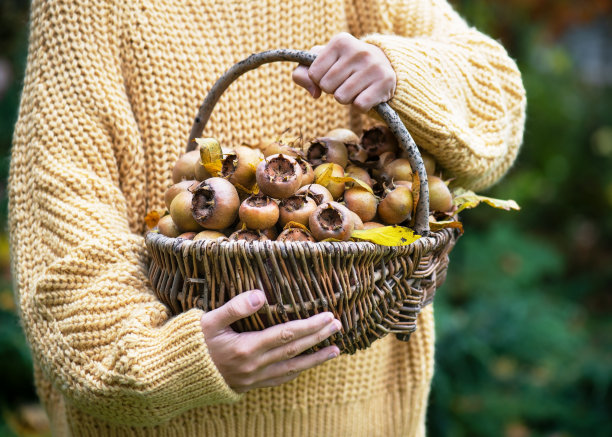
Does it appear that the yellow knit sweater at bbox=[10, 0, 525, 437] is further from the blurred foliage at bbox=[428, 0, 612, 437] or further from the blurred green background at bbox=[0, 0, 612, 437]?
the blurred foliage at bbox=[428, 0, 612, 437]

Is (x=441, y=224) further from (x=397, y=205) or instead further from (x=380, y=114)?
(x=380, y=114)

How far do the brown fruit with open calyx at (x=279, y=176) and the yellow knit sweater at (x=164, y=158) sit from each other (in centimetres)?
25

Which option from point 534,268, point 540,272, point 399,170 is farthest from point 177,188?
point 540,272

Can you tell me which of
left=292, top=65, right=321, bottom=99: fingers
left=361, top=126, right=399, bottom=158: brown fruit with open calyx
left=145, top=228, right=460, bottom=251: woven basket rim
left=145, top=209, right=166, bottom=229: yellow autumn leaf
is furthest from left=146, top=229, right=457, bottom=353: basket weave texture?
left=292, top=65, right=321, bottom=99: fingers

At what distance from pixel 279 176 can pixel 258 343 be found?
0.27 meters

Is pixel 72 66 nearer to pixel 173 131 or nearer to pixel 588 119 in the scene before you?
pixel 173 131

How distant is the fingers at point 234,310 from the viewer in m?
0.95

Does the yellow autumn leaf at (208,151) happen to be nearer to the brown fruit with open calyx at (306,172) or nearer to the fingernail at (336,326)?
the brown fruit with open calyx at (306,172)

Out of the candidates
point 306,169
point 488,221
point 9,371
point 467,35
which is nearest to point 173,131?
point 306,169

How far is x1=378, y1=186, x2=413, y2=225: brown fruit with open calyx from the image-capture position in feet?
3.43

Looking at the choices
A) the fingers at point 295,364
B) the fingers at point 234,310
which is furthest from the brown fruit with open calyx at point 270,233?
the fingers at point 295,364

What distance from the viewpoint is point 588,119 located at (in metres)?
4.51

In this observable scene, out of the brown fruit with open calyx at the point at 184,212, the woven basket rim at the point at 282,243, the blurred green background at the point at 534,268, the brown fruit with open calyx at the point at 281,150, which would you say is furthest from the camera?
the blurred green background at the point at 534,268

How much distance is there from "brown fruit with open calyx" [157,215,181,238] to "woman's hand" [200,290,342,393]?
0.51 ft
